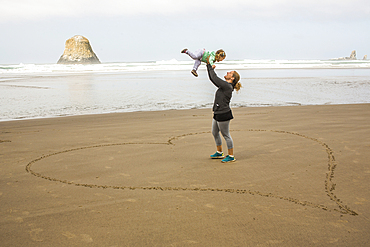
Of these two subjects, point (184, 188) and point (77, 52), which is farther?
point (77, 52)

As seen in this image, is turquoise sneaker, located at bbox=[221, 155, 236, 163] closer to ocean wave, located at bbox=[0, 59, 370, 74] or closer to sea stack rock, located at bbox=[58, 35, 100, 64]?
ocean wave, located at bbox=[0, 59, 370, 74]

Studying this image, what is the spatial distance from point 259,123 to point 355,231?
20.8 ft

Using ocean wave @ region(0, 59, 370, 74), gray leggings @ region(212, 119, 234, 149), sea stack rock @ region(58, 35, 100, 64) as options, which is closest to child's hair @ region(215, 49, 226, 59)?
gray leggings @ region(212, 119, 234, 149)

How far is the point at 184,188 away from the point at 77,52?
106 metres

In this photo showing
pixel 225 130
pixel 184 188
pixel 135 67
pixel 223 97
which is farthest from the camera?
pixel 135 67

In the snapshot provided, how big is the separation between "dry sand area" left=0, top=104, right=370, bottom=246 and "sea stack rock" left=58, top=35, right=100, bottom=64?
99970 mm

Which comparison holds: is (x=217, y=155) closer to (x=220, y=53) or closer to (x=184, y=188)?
(x=184, y=188)

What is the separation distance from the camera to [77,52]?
101500 millimetres

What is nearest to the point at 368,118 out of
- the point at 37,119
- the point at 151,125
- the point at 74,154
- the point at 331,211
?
the point at 151,125

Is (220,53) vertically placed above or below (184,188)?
above

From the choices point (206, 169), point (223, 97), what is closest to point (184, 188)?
point (206, 169)

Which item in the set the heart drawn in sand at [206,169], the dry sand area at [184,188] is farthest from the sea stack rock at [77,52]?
the heart drawn in sand at [206,169]

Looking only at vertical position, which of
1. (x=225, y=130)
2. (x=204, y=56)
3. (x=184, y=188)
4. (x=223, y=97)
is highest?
(x=204, y=56)

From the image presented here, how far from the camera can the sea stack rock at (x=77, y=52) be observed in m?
102
